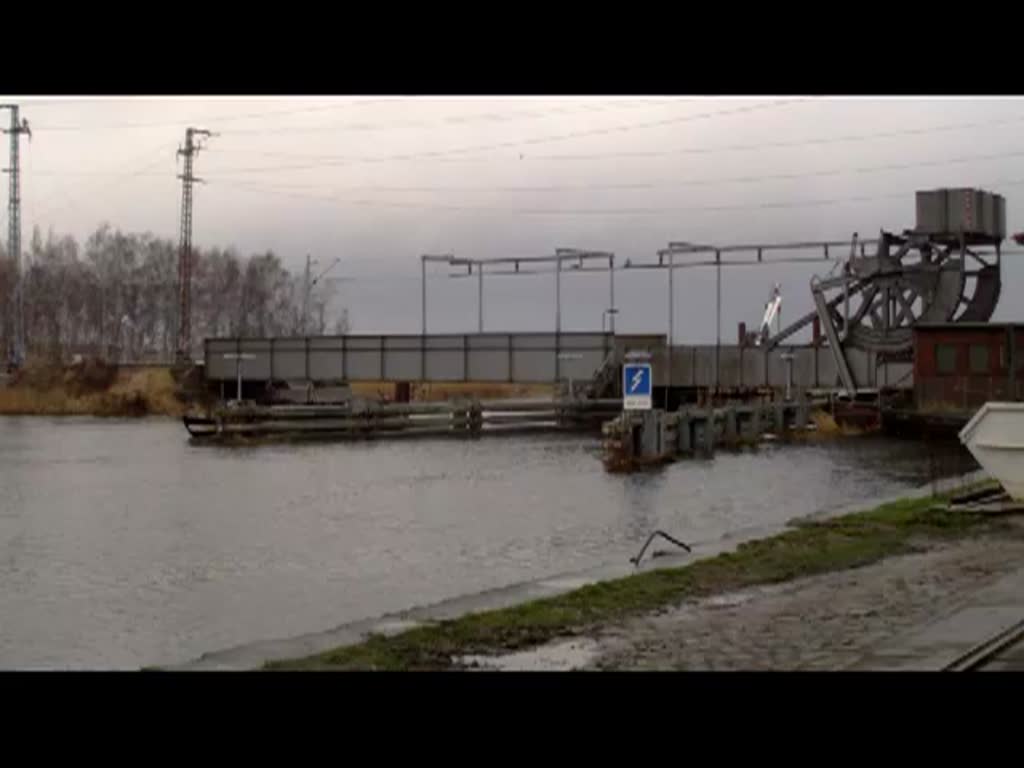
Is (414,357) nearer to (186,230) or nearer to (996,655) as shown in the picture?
(186,230)

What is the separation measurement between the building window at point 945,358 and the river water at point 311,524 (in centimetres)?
810

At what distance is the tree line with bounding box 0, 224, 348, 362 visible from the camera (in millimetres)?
116438

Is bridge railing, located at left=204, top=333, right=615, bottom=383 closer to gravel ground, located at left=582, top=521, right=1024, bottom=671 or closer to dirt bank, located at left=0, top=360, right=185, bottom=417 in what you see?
dirt bank, located at left=0, top=360, right=185, bottom=417

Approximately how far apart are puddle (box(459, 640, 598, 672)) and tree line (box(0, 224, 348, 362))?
105 meters

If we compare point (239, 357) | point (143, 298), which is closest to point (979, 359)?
point (239, 357)

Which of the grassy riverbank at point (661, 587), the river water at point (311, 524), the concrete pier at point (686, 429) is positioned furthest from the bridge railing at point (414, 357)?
the grassy riverbank at point (661, 587)

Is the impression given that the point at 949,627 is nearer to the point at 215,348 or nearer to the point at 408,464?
the point at 408,464

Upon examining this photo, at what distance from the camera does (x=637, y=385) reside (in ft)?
117

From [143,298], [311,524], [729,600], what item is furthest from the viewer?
[143,298]

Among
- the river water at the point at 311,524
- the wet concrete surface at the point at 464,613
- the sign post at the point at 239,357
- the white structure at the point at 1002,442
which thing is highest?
the sign post at the point at 239,357

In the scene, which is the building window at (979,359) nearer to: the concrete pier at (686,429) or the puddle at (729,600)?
the concrete pier at (686,429)

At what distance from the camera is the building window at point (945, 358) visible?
52656mm

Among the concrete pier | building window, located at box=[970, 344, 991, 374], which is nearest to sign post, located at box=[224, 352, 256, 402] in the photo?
the concrete pier

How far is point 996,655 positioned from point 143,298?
11730cm
